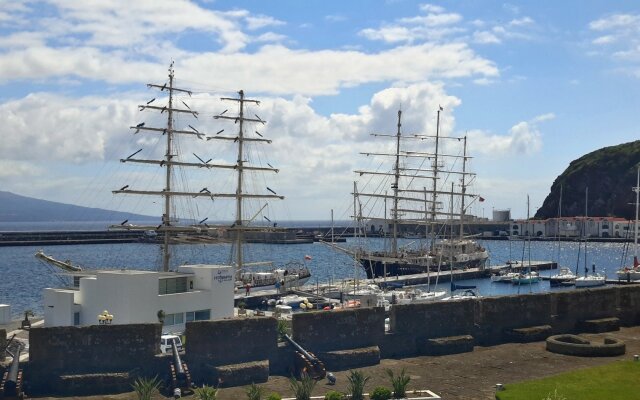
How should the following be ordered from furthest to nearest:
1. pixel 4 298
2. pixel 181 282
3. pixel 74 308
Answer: pixel 4 298 → pixel 181 282 → pixel 74 308

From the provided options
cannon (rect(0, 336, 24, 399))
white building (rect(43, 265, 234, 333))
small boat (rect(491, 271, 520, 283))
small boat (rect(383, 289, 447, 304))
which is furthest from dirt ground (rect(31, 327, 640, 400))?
small boat (rect(491, 271, 520, 283))

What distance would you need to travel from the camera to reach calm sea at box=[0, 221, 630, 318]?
77.4 meters

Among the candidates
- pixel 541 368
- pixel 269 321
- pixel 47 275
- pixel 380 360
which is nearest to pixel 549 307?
pixel 541 368

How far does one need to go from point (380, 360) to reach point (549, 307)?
364 inches

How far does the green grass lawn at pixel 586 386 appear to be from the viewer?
21.8 metres

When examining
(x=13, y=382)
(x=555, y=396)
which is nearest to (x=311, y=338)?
(x=555, y=396)

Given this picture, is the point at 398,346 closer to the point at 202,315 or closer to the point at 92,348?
the point at 202,315

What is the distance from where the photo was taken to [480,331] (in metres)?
30.3

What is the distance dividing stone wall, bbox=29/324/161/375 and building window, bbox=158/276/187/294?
17.1 feet

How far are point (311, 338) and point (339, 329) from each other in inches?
48.7

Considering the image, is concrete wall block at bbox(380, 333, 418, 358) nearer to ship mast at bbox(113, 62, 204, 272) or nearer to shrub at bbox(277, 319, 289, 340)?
shrub at bbox(277, 319, 289, 340)

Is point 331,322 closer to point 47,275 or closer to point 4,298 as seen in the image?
point 4,298

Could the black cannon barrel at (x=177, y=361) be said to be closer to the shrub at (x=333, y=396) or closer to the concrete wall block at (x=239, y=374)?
the concrete wall block at (x=239, y=374)

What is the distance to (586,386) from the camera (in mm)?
22891
